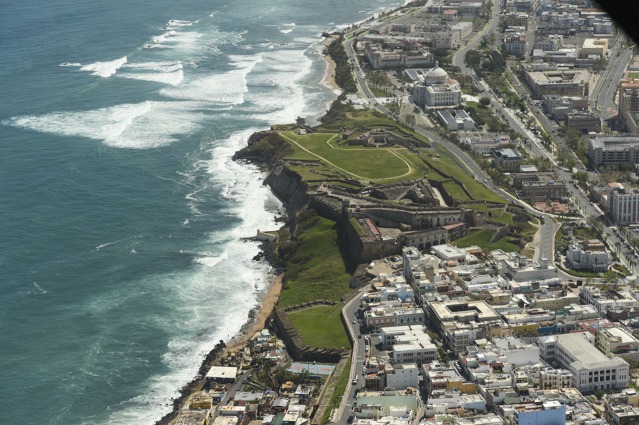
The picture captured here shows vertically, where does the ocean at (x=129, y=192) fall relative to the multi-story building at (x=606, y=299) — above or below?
below

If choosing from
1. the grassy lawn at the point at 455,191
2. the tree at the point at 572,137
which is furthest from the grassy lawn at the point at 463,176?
the tree at the point at 572,137

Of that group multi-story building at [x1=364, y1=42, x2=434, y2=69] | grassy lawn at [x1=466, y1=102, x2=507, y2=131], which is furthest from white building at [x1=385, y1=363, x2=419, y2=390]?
multi-story building at [x1=364, y1=42, x2=434, y2=69]

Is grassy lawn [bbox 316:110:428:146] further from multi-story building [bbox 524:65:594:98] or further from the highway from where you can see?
the highway

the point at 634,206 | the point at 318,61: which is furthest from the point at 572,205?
the point at 318,61

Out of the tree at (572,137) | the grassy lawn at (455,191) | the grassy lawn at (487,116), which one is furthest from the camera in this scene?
the grassy lawn at (487,116)

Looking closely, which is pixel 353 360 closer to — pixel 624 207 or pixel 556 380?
pixel 556 380

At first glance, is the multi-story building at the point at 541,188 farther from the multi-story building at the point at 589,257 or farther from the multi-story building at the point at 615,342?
the multi-story building at the point at 615,342

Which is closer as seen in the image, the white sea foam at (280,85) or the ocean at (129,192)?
the ocean at (129,192)

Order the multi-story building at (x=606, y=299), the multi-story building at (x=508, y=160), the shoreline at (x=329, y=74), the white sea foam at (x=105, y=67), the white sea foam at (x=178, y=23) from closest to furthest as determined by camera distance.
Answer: the multi-story building at (x=606, y=299) < the multi-story building at (x=508, y=160) < the shoreline at (x=329, y=74) < the white sea foam at (x=105, y=67) < the white sea foam at (x=178, y=23)
